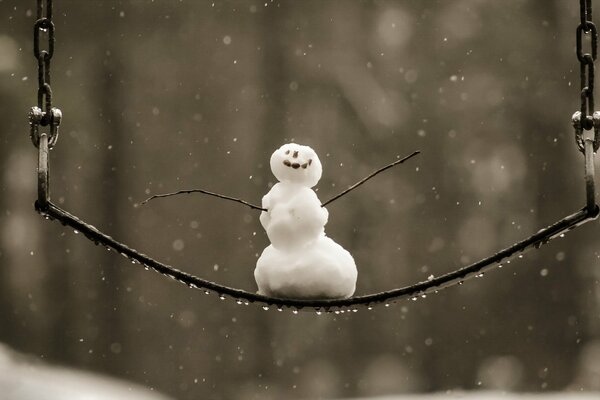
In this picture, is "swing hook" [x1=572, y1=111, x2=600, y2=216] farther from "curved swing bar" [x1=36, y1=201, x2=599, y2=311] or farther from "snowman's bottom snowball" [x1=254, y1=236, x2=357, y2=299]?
"snowman's bottom snowball" [x1=254, y1=236, x2=357, y2=299]

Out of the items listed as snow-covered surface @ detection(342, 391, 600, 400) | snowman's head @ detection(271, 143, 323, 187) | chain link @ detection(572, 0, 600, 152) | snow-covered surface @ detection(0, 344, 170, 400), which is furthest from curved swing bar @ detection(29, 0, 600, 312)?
snow-covered surface @ detection(342, 391, 600, 400)

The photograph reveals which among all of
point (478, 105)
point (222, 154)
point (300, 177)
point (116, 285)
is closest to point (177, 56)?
point (222, 154)

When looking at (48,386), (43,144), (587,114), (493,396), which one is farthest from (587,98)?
(493,396)

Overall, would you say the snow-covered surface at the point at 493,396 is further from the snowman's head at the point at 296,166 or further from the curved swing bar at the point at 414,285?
the curved swing bar at the point at 414,285

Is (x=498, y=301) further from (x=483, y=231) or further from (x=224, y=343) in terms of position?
(x=224, y=343)

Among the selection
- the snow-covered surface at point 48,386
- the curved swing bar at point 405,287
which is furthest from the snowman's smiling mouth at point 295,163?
the snow-covered surface at point 48,386

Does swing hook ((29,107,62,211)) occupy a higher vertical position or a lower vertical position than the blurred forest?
lower

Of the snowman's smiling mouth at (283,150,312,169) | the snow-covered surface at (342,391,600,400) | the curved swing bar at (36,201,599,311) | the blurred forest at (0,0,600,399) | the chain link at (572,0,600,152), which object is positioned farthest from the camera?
the blurred forest at (0,0,600,399)
